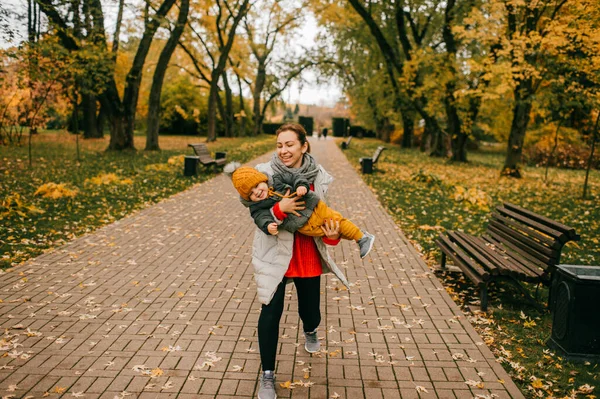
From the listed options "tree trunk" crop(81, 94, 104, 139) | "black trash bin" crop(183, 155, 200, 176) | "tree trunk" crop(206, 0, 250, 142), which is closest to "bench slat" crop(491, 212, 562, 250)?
"black trash bin" crop(183, 155, 200, 176)

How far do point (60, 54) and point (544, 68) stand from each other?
1524 centimetres

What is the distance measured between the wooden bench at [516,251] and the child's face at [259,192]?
9.27 ft

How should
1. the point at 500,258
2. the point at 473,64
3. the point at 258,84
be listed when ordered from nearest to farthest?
the point at 500,258
the point at 473,64
the point at 258,84

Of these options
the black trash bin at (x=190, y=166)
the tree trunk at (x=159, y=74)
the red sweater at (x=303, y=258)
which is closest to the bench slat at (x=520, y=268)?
the red sweater at (x=303, y=258)

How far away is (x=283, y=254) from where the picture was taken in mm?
3445

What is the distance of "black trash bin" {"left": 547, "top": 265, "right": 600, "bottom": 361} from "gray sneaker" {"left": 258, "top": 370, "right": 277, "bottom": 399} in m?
2.54

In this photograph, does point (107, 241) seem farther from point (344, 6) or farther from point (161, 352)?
point (344, 6)

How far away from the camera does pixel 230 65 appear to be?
43438 millimetres

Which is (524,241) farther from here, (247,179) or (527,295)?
(247,179)

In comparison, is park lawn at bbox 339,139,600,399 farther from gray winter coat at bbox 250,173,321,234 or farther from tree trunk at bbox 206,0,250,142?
tree trunk at bbox 206,0,250,142

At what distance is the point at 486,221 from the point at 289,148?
7.65 m

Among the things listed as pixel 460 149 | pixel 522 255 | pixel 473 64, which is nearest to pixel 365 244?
pixel 522 255

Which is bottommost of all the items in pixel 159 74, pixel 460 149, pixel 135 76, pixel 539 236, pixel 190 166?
pixel 190 166

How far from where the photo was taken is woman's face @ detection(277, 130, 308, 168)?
11.0 feet
